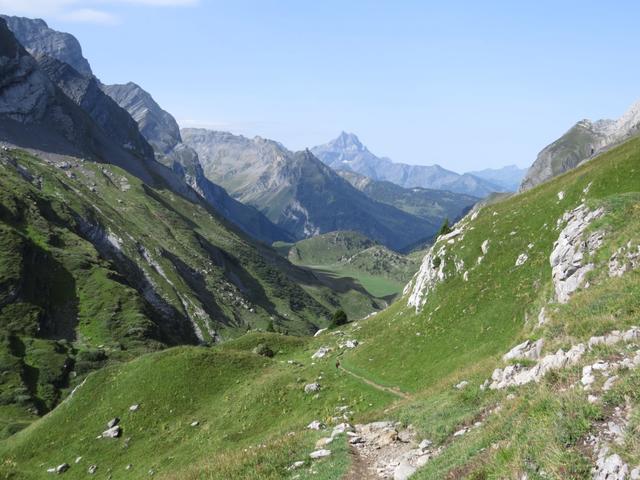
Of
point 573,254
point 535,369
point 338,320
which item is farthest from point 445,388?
point 338,320

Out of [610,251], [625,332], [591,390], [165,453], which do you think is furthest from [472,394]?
[165,453]

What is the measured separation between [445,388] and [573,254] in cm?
1276

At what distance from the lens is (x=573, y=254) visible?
3428cm

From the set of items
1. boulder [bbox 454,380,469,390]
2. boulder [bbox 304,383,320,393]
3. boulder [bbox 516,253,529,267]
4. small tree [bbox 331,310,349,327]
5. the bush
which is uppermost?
boulder [bbox 516,253,529,267]

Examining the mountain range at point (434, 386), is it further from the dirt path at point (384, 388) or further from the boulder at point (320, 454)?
the dirt path at point (384, 388)

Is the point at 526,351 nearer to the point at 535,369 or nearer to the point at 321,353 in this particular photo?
the point at 535,369

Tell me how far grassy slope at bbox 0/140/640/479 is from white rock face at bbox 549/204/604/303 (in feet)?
4.24

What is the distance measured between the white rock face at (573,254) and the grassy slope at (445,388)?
129 cm

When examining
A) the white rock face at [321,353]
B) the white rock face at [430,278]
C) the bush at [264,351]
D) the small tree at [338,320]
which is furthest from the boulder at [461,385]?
the small tree at [338,320]

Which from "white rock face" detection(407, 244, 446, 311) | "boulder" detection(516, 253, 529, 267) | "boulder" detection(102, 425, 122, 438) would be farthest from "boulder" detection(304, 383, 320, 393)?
"boulder" detection(516, 253, 529, 267)

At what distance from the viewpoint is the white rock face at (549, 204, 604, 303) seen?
106 ft

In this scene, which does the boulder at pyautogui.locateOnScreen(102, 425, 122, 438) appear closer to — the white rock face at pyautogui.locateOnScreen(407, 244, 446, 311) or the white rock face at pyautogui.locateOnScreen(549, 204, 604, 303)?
the white rock face at pyautogui.locateOnScreen(407, 244, 446, 311)

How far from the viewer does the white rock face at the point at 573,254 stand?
32.4 m

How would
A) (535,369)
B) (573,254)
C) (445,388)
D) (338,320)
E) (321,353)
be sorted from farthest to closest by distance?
(338,320)
(321,353)
(573,254)
(445,388)
(535,369)
